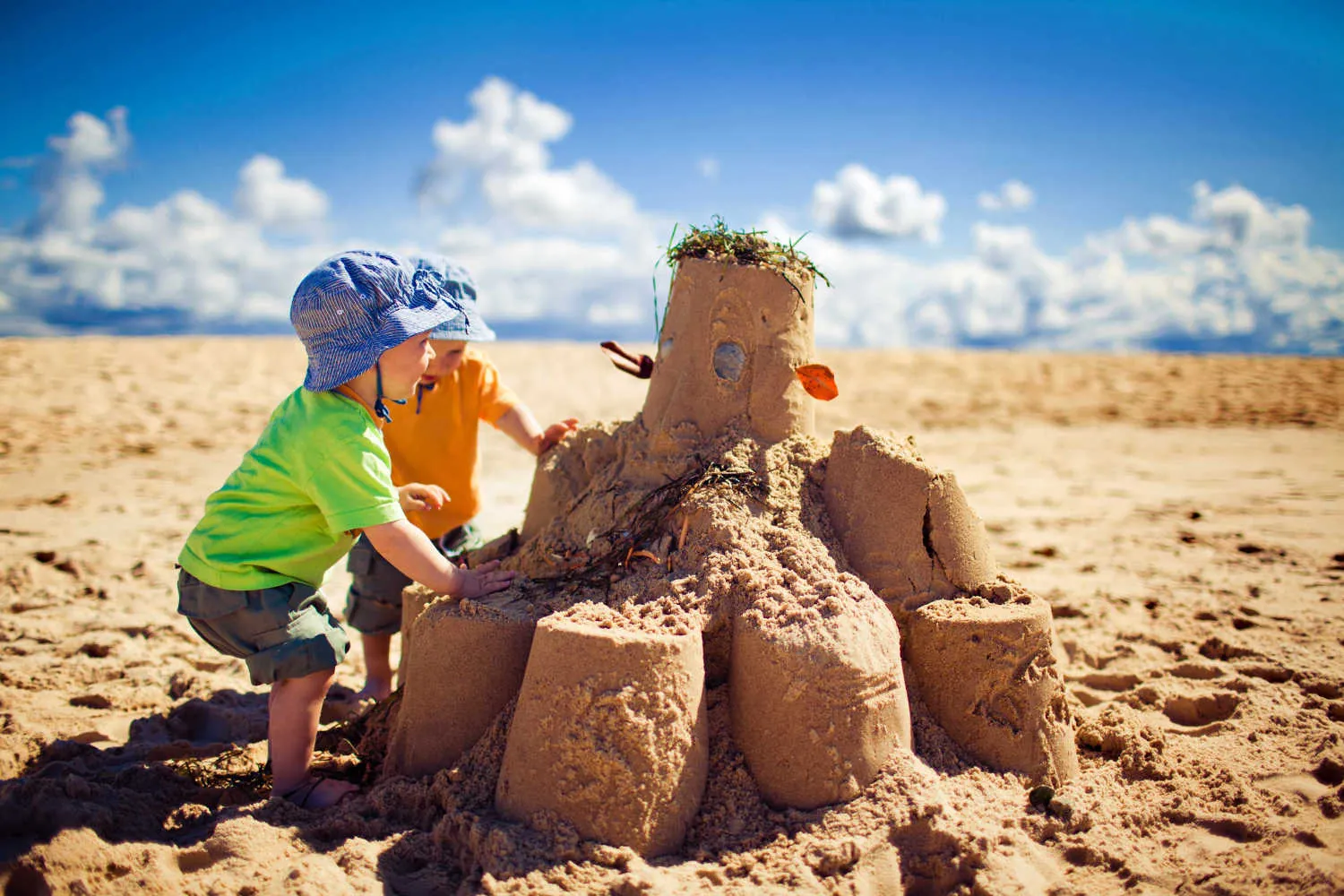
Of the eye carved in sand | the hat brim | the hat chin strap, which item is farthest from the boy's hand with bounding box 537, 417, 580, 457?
the hat brim

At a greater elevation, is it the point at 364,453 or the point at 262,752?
the point at 364,453

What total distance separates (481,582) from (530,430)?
1.10 metres

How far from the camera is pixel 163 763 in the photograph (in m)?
2.73

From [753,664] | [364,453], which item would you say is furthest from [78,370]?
[753,664]

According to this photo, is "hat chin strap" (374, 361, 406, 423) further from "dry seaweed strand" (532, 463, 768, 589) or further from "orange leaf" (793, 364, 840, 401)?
"orange leaf" (793, 364, 840, 401)

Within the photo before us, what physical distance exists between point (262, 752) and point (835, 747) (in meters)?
2.09

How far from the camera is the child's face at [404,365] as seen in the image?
2375mm

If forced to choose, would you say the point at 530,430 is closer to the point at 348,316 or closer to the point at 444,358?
the point at 444,358

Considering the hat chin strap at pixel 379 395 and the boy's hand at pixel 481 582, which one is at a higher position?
the hat chin strap at pixel 379 395

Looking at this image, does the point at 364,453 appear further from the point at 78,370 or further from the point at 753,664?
the point at 78,370

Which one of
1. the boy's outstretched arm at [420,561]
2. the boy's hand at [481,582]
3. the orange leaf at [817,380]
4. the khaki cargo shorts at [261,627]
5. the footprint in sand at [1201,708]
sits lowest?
the footprint in sand at [1201,708]

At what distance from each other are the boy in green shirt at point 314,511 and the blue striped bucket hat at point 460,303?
0.39 metres

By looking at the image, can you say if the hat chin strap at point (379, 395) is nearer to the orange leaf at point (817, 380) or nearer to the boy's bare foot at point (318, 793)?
the boy's bare foot at point (318, 793)

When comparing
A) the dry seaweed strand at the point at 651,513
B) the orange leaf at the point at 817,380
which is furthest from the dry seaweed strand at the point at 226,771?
the orange leaf at the point at 817,380
